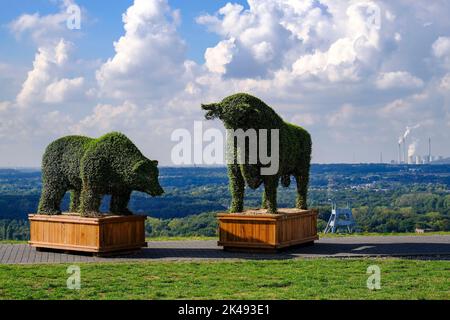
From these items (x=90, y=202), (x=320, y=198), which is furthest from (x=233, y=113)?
(x=320, y=198)

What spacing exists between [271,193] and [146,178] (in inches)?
126

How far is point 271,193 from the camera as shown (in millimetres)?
15750

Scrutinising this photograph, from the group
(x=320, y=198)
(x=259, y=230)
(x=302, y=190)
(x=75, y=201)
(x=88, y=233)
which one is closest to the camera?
(x=88, y=233)

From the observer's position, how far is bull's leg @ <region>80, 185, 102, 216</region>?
15.5m

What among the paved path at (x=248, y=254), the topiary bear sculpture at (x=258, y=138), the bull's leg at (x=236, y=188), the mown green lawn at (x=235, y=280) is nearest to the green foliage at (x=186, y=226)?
the paved path at (x=248, y=254)

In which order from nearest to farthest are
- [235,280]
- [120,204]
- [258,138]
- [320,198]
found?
[235,280] → [258,138] → [120,204] → [320,198]

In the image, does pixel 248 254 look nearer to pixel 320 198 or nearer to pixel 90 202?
pixel 90 202

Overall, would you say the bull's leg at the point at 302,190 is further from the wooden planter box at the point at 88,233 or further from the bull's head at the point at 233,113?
the wooden planter box at the point at 88,233

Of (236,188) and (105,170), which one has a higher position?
(105,170)

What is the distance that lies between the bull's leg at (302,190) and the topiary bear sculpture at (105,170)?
418 cm

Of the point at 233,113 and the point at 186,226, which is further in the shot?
the point at 186,226

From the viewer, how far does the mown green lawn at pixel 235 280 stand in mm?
9836

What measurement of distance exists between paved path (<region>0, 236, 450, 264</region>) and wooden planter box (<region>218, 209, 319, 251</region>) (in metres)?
0.27
